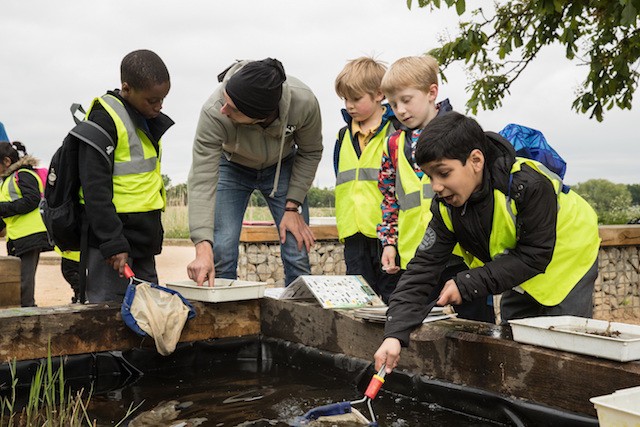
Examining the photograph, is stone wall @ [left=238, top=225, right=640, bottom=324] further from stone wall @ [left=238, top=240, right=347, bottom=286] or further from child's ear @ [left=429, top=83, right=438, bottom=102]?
child's ear @ [left=429, top=83, right=438, bottom=102]

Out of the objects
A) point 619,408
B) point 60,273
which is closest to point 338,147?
point 619,408

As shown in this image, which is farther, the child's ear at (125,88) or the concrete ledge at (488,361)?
the child's ear at (125,88)

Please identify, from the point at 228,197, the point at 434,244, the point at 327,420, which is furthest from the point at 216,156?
the point at 327,420

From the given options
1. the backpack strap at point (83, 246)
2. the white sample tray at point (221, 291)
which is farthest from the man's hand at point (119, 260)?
the white sample tray at point (221, 291)

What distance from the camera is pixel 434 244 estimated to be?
279 centimetres

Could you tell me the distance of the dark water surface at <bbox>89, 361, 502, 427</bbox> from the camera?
2.75m

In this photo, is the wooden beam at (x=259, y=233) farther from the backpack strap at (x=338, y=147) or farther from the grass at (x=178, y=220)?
the grass at (x=178, y=220)

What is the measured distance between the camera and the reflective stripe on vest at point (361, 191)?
3934 mm

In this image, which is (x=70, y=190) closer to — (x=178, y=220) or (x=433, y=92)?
(x=433, y=92)

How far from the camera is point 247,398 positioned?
3.10 metres

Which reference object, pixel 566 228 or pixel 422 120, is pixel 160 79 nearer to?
pixel 422 120

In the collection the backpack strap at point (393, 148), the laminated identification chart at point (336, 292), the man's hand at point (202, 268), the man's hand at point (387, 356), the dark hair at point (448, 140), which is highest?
the backpack strap at point (393, 148)

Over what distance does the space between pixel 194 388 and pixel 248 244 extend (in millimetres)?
3805

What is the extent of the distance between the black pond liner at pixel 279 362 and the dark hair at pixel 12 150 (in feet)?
11.5
